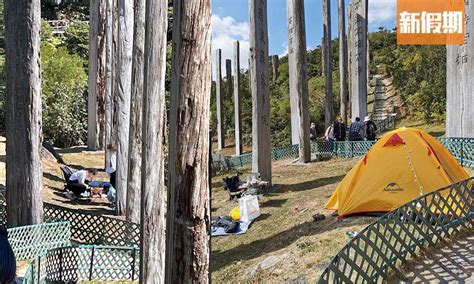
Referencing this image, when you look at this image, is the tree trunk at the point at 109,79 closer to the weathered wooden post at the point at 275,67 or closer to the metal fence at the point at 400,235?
the metal fence at the point at 400,235

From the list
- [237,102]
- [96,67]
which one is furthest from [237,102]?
[96,67]

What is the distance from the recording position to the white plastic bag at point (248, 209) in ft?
37.2

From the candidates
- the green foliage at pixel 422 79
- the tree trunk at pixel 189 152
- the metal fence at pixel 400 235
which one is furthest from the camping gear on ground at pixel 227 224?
the green foliage at pixel 422 79

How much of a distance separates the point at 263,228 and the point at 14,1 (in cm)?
707

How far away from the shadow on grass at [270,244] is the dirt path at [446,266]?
2.08m

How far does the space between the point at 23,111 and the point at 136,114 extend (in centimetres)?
218

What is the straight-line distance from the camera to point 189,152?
365 centimetres

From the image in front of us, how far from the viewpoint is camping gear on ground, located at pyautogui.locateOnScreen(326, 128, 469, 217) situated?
902cm

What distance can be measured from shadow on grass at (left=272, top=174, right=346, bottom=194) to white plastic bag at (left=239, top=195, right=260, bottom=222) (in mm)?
2307

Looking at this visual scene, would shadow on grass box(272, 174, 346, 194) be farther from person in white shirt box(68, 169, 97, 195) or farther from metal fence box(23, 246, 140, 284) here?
person in white shirt box(68, 169, 97, 195)

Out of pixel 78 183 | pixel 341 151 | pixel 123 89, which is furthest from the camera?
pixel 341 151

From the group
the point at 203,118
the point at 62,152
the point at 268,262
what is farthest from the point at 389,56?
the point at 203,118

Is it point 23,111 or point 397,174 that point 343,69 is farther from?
point 23,111

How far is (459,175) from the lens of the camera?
955cm
